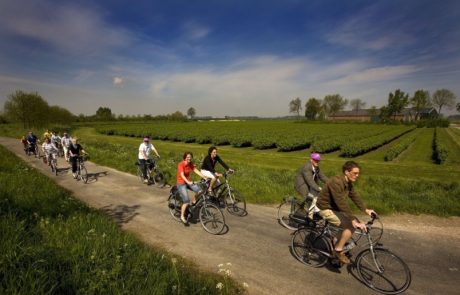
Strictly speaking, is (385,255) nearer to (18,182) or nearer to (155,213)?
(155,213)

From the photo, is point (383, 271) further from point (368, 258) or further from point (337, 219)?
point (337, 219)

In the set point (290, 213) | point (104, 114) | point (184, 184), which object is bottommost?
point (290, 213)

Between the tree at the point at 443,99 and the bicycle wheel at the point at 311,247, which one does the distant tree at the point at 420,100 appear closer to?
the tree at the point at 443,99

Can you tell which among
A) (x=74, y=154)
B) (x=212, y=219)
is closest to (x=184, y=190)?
(x=212, y=219)

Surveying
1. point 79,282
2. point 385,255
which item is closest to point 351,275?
point 385,255

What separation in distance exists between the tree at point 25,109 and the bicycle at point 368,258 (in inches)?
2452

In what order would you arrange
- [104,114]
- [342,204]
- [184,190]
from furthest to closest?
[104,114] → [184,190] → [342,204]

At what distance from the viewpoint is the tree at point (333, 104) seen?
131250mm

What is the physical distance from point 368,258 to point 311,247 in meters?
1.06

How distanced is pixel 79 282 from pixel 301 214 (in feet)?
16.4

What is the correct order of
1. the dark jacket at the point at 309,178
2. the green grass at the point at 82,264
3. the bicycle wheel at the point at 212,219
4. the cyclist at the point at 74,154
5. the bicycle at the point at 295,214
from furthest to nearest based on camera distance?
the cyclist at the point at 74,154
the bicycle wheel at the point at 212,219
the bicycle at the point at 295,214
the dark jacket at the point at 309,178
the green grass at the point at 82,264

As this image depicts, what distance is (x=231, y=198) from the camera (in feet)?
26.5

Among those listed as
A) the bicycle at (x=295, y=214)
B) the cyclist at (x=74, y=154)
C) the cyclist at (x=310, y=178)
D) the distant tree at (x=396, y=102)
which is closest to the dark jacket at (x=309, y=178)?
the cyclist at (x=310, y=178)

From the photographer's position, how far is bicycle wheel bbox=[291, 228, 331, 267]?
208 inches
